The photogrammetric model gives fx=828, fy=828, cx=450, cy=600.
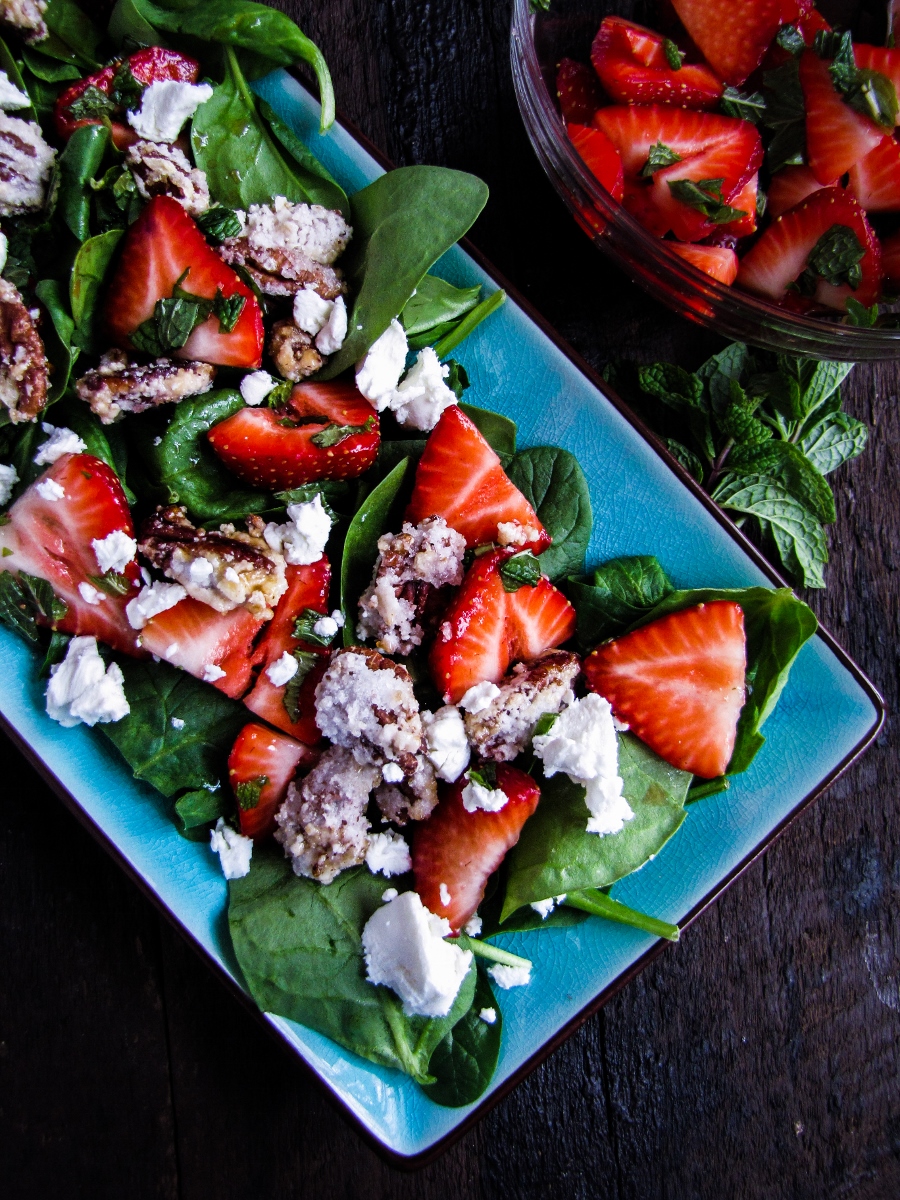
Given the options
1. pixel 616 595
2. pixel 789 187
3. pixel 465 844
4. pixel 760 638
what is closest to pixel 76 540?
pixel 465 844

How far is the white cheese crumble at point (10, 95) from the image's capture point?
4.16 ft

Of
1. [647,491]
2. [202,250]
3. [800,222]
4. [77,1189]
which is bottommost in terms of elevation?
[77,1189]

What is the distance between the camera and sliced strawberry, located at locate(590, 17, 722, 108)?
144 cm

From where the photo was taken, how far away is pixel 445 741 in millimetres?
1293

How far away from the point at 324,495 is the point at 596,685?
56 cm

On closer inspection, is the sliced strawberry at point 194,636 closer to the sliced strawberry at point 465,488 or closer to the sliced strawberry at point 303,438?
the sliced strawberry at point 303,438

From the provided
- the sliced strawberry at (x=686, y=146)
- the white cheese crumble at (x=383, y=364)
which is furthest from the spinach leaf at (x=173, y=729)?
the sliced strawberry at (x=686, y=146)

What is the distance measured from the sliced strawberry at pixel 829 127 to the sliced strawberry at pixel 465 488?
2.56 ft

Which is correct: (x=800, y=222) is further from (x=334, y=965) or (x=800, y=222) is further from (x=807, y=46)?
(x=334, y=965)

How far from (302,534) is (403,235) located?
0.50 m

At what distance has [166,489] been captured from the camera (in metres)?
1.35

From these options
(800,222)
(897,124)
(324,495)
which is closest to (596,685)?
(324,495)

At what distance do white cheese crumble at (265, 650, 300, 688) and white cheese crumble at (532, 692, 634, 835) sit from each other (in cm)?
40

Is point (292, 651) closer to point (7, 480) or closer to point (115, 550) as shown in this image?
point (115, 550)
